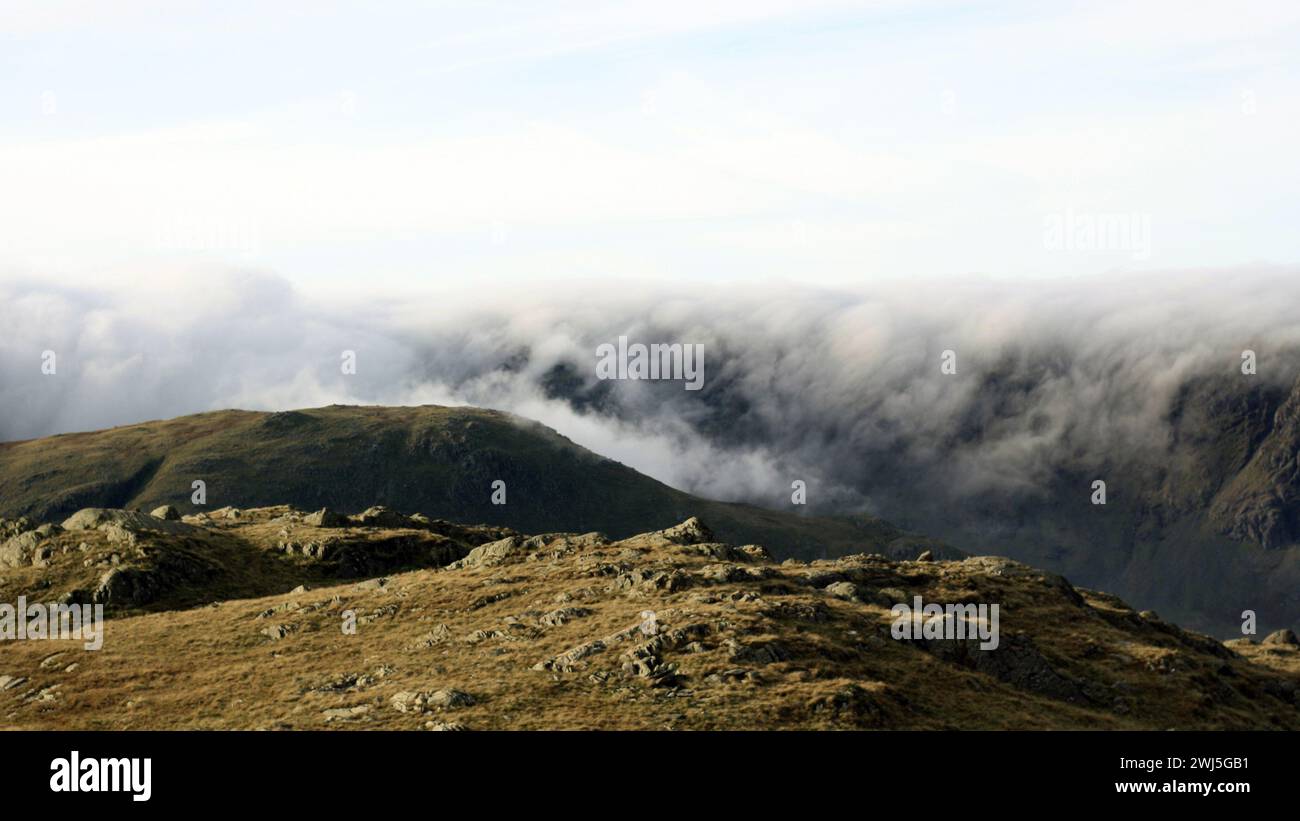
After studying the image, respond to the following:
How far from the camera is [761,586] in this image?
8625 centimetres

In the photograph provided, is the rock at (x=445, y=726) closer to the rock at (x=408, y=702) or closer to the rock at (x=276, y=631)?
the rock at (x=408, y=702)

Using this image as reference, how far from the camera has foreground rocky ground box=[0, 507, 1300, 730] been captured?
223 feet

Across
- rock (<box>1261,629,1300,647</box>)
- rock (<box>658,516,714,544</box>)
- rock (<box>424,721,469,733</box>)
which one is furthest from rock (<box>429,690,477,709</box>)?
rock (<box>1261,629,1300,647</box>)

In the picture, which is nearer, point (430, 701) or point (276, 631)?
point (430, 701)

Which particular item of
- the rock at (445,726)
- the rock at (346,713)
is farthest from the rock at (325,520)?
Answer: the rock at (445,726)

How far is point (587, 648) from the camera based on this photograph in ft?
241

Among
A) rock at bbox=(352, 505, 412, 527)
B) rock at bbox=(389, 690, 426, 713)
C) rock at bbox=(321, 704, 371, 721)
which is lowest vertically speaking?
rock at bbox=(321, 704, 371, 721)

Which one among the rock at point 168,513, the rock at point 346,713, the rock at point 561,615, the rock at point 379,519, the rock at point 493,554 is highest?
the rock at point 168,513

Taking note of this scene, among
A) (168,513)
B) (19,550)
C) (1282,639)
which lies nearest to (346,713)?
(19,550)

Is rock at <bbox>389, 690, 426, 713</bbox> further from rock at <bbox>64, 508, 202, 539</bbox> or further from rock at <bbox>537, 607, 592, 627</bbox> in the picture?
rock at <bbox>64, 508, 202, 539</bbox>

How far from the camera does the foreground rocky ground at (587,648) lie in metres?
67.9

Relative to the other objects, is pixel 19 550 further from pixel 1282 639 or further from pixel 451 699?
pixel 1282 639
